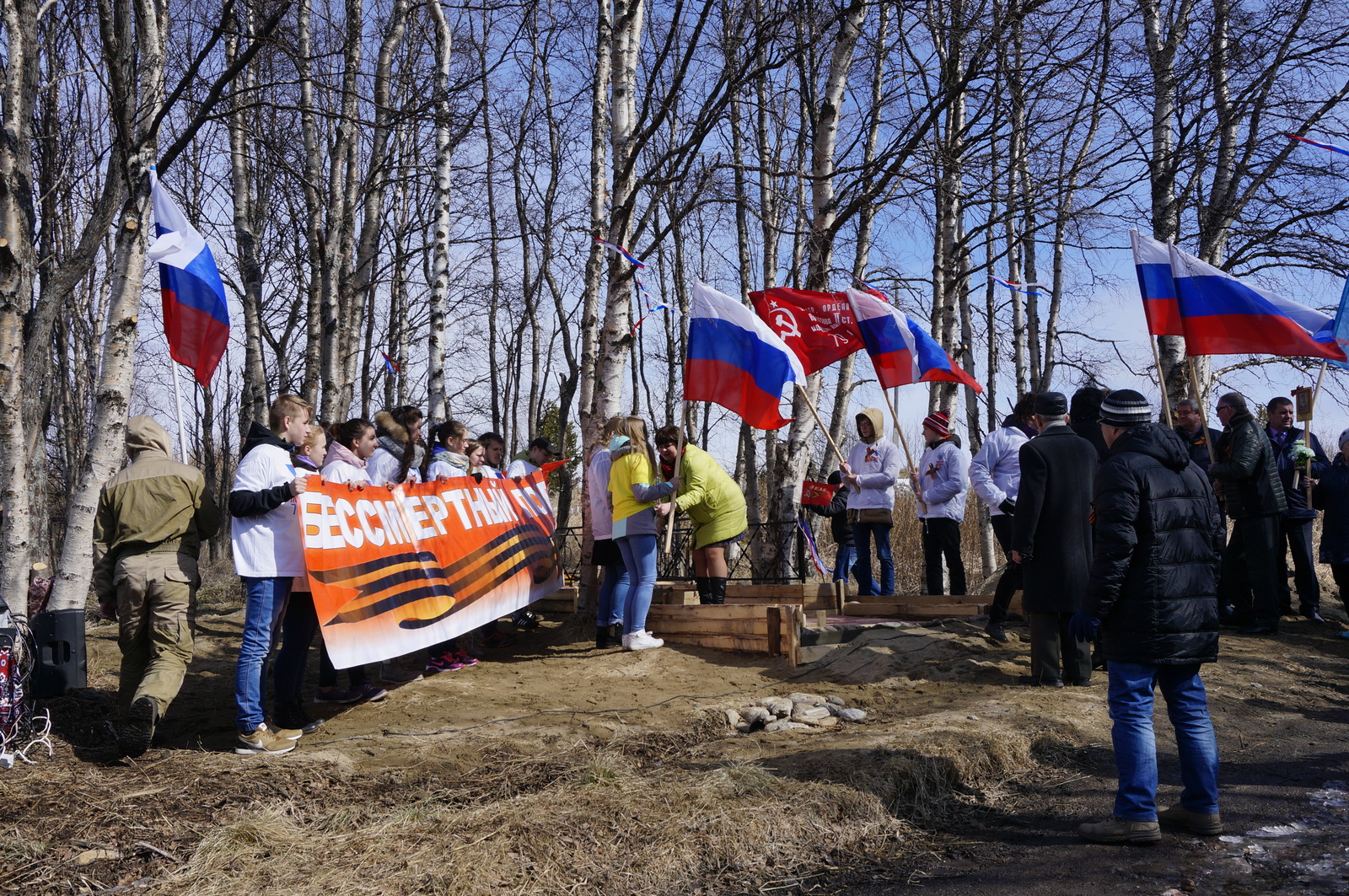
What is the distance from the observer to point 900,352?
9.26 m

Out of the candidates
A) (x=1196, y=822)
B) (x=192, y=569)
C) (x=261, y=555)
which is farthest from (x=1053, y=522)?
(x=192, y=569)

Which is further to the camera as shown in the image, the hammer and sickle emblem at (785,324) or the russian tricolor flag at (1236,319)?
the hammer and sickle emblem at (785,324)

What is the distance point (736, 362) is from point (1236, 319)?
446 cm

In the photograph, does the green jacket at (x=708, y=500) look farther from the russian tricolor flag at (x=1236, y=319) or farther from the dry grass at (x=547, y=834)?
the russian tricolor flag at (x=1236, y=319)

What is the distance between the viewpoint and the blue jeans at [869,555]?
33.2 ft

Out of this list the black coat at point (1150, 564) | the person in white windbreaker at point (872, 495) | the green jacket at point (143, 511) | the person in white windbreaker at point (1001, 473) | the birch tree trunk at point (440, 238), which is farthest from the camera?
the birch tree trunk at point (440, 238)

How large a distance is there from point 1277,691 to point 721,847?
5203mm

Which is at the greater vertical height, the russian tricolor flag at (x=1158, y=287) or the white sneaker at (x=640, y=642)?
the russian tricolor flag at (x=1158, y=287)

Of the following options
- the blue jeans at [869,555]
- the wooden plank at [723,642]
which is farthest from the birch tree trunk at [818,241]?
the wooden plank at [723,642]

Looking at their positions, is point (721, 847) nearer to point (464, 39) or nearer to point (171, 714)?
point (171, 714)

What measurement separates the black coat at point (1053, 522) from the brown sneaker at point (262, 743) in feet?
15.7

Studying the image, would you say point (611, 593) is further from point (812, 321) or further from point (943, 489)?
point (812, 321)

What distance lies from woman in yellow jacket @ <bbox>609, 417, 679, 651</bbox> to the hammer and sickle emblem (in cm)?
209

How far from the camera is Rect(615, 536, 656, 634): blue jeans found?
820 centimetres
